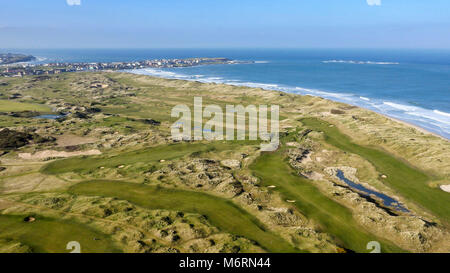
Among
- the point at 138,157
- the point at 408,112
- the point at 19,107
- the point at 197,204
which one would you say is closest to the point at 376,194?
the point at 197,204

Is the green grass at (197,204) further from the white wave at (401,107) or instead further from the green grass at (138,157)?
the white wave at (401,107)

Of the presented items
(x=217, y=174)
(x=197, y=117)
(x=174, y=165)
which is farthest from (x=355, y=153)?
(x=197, y=117)

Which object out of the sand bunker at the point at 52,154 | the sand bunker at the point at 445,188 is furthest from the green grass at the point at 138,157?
the sand bunker at the point at 445,188

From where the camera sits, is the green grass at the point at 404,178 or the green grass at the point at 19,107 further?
the green grass at the point at 19,107

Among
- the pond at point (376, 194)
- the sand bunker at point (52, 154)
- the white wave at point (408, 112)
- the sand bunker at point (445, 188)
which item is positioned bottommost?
the pond at point (376, 194)

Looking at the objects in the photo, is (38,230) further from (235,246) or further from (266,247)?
(266,247)

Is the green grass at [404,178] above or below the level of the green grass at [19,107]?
below
